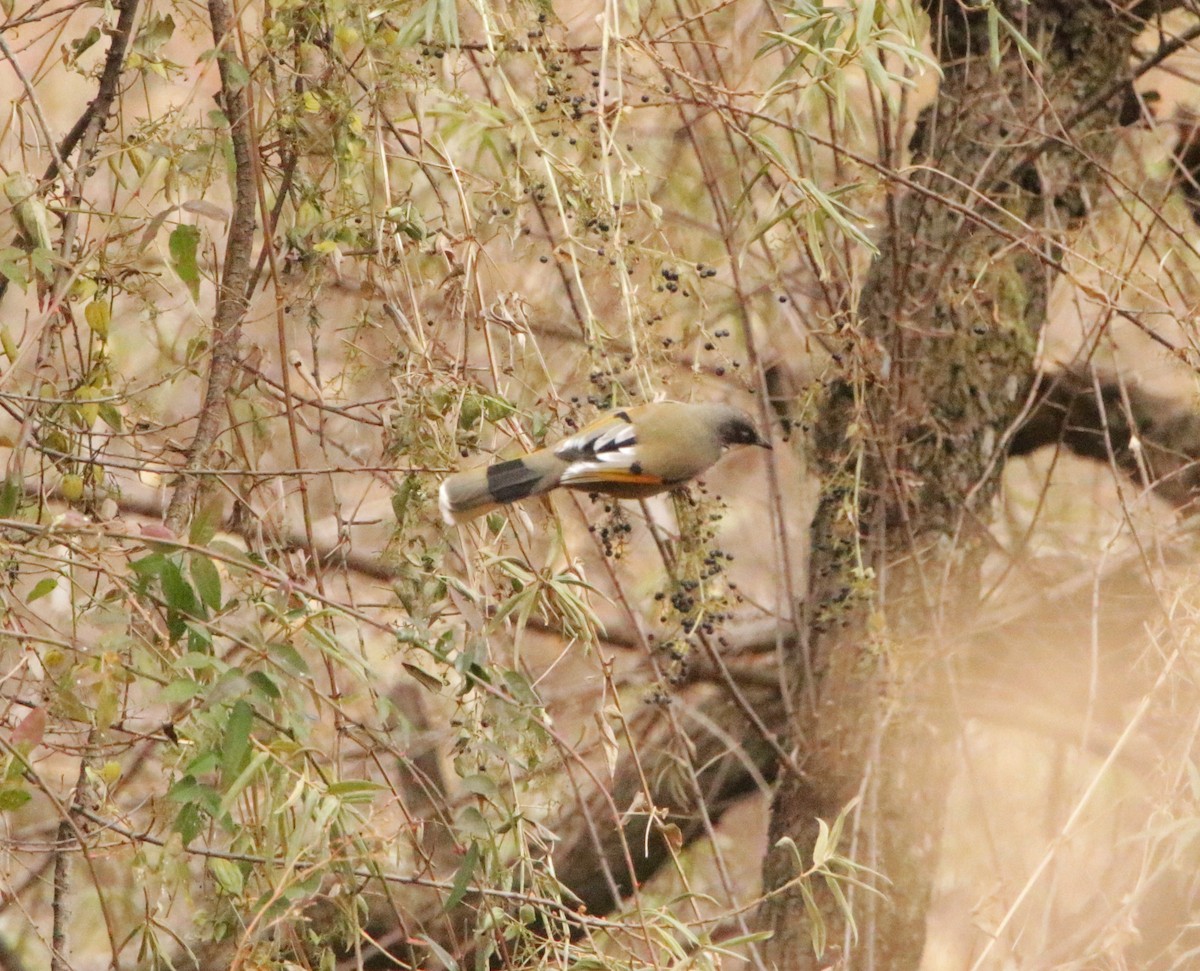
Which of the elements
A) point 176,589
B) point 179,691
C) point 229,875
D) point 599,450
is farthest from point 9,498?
point 599,450

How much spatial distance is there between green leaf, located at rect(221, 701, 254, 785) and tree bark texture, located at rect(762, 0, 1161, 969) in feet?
8.93

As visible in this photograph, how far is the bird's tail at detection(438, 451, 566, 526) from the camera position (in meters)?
2.46

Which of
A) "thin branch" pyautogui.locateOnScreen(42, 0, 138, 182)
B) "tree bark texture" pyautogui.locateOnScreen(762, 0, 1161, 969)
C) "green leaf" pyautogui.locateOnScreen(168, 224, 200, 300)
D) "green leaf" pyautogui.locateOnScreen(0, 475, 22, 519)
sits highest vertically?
"thin branch" pyautogui.locateOnScreen(42, 0, 138, 182)

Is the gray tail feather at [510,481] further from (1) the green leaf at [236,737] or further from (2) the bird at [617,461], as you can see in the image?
(1) the green leaf at [236,737]

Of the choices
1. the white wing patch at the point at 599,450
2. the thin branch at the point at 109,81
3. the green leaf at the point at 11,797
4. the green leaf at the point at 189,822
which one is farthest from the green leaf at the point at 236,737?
the thin branch at the point at 109,81

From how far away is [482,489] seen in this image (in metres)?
2.47

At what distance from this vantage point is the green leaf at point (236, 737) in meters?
2.01

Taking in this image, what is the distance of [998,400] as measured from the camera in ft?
16.0

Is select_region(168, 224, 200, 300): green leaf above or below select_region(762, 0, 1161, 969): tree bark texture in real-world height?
above

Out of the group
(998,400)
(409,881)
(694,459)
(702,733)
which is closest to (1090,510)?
(998,400)

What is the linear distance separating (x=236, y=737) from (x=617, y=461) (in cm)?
114

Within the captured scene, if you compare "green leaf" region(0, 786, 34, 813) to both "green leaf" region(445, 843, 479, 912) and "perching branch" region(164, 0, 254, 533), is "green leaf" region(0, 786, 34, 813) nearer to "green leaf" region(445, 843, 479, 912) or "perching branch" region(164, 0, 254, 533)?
"green leaf" region(445, 843, 479, 912)

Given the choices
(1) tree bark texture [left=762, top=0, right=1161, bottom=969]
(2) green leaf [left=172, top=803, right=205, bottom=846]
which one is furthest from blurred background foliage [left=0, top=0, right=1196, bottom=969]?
(1) tree bark texture [left=762, top=0, right=1161, bottom=969]

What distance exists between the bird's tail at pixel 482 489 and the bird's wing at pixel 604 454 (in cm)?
19
